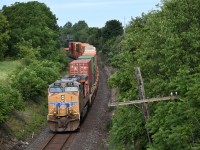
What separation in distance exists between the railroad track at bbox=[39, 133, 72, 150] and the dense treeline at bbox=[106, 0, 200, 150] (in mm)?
5123

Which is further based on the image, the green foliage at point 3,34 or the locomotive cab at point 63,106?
the green foliage at point 3,34

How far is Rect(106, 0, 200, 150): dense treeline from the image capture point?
1209 cm

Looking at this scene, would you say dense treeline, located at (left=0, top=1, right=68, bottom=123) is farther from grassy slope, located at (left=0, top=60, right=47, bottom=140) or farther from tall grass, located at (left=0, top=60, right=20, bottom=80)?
grassy slope, located at (left=0, top=60, right=47, bottom=140)

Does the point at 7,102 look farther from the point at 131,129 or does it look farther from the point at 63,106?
the point at 131,129

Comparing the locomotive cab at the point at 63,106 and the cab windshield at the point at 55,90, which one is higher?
the cab windshield at the point at 55,90

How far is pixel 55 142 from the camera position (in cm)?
2484

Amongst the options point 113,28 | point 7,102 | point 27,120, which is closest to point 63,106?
point 27,120

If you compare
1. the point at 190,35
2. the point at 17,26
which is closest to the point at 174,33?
the point at 190,35

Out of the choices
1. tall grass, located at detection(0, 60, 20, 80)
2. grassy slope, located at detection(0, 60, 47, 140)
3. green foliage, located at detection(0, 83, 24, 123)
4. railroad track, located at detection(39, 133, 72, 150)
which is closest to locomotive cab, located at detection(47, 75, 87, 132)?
railroad track, located at detection(39, 133, 72, 150)

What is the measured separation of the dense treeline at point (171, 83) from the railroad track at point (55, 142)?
5123 mm

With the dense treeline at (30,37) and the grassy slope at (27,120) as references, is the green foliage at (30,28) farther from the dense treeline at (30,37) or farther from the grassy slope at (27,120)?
the grassy slope at (27,120)

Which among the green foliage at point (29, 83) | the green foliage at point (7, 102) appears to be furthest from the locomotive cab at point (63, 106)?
the green foliage at point (29, 83)

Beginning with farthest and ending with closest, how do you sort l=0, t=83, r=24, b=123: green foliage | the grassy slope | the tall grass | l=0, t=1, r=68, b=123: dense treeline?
l=0, t=1, r=68, b=123: dense treeline < the tall grass < the grassy slope < l=0, t=83, r=24, b=123: green foliage

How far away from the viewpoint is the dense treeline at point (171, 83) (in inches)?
476
